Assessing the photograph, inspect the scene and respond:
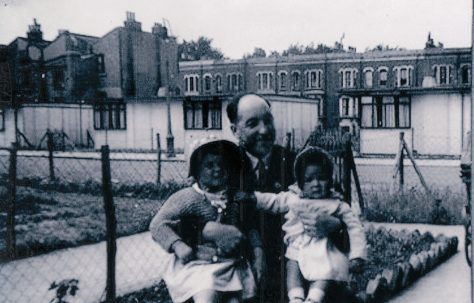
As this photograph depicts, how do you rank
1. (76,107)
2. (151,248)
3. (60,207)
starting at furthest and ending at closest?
(60,207), (151,248), (76,107)

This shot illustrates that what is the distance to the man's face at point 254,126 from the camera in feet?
7.73

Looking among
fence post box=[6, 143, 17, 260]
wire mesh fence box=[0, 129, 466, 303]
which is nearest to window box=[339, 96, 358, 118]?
wire mesh fence box=[0, 129, 466, 303]

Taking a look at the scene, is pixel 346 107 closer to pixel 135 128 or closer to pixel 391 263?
pixel 135 128

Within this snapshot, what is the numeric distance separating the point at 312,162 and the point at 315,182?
9cm

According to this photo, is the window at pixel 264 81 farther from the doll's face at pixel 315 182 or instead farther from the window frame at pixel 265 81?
the doll's face at pixel 315 182

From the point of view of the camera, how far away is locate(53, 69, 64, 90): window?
3.58 m

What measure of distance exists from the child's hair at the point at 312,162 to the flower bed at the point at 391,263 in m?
0.73

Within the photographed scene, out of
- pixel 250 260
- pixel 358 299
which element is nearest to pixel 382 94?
pixel 358 299

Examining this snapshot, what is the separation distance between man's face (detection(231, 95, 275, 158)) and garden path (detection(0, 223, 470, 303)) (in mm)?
1926

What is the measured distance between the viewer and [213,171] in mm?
2197

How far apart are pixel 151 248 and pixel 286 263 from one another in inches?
123

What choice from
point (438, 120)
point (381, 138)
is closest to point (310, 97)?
point (438, 120)

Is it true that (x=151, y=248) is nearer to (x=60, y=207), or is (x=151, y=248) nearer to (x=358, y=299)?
(x=60, y=207)

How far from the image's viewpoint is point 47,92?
338 centimetres
